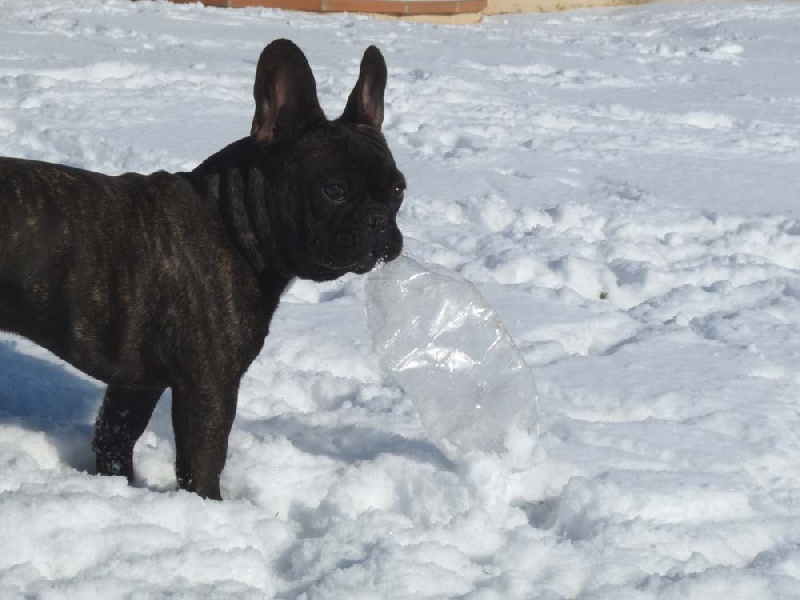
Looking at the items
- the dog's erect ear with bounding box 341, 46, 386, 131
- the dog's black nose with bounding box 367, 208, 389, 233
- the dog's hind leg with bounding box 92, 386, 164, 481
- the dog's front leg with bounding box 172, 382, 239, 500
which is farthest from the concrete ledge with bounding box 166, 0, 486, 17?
the dog's front leg with bounding box 172, 382, 239, 500

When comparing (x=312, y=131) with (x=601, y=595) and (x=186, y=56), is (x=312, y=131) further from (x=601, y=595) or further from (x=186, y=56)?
(x=186, y=56)

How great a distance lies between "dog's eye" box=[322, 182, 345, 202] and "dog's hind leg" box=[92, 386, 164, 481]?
0.76 metres

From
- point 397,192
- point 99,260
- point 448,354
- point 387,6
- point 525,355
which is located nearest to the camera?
point 99,260

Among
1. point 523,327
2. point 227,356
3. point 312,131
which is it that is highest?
point 312,131

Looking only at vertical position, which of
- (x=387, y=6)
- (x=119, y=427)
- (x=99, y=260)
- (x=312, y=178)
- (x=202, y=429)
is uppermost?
(x=312, y=178)

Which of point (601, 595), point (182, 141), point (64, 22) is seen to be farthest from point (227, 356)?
point (64, 22)

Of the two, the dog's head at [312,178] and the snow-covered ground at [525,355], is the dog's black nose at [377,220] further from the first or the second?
the snow-covered ground at [525,355]

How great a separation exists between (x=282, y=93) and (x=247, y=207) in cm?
32

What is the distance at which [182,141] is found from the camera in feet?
21.5

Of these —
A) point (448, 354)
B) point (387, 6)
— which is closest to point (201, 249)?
point (448, 354)

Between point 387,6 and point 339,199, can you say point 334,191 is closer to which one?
point 339,199

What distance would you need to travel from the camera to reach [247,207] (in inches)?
122

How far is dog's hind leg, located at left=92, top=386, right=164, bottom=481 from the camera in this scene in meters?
3.36

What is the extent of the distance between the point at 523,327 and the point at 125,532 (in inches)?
87.9
